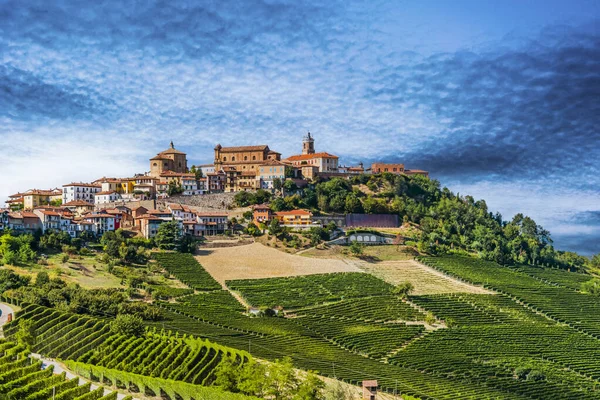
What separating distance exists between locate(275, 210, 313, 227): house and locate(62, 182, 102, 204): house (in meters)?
26.9

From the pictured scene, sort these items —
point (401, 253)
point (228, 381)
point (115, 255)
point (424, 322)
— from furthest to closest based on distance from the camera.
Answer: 1. point (401, 253)
2. point (115, 255)
3. point (424, 322)
4. point (228, 381)

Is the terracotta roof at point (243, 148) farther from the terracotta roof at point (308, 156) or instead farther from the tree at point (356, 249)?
the tree at point (356, 249)

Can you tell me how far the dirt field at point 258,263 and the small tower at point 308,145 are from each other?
127 feet

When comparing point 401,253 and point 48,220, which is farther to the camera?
point 401,253

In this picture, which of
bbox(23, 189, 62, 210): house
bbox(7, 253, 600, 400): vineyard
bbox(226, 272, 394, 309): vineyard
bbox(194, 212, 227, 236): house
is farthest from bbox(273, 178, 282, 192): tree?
bbox(23, 189, 62, 210): house

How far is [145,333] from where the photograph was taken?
141ft

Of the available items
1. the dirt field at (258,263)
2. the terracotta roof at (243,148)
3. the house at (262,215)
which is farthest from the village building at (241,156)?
the dirt field at (258,263)

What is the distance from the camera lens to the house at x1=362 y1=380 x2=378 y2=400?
41156 mm

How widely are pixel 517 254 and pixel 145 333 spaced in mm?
62680

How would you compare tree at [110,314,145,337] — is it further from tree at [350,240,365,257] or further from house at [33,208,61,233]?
tree at [350,240,365,257]

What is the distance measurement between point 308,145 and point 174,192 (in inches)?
1238

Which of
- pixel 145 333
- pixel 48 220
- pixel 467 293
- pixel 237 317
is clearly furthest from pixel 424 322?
pixel 48 220

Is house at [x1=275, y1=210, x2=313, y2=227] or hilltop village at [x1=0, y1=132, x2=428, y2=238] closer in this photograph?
hilltop village at [x1=0, y1=132, x2=428, y2=238]

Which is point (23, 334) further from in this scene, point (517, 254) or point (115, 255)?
point (517, 254)
